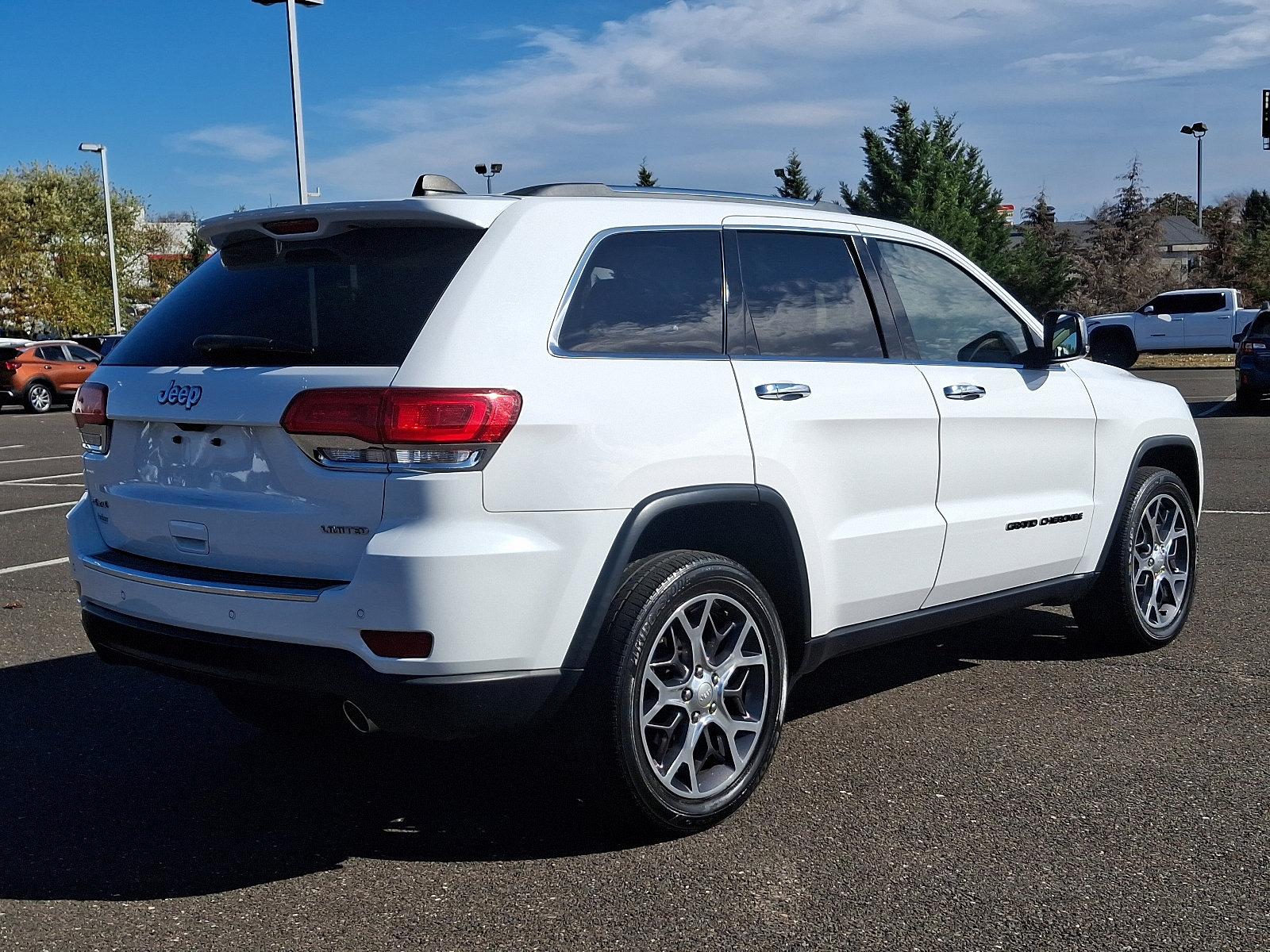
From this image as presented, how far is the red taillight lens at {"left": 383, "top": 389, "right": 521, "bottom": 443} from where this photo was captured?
134 inches

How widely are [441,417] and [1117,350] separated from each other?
5.06 meters

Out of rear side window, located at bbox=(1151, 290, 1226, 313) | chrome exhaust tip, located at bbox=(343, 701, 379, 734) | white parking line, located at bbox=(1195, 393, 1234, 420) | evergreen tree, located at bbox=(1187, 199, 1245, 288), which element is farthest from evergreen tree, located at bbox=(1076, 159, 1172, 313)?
chrome exhaust tip, located at bbox=(343, 701, 379, 734)

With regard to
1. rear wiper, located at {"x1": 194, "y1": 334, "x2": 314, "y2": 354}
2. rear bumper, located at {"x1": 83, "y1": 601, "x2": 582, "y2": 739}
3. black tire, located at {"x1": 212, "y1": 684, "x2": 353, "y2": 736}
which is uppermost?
rear wiper, located at {"x1": 194, "y1": 334, "x2": 314, "y2": 354}

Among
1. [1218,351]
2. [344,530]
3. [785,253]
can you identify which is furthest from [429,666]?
[1218,351]

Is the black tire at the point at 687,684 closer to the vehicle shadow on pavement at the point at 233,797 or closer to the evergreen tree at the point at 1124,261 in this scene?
the vehicle shadow on pavement at the point at 233,797

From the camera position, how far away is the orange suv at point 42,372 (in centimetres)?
3044

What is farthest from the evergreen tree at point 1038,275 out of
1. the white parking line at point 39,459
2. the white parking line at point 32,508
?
the white parking line at point 32,508

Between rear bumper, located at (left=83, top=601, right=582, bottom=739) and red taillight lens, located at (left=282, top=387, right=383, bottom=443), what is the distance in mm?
555

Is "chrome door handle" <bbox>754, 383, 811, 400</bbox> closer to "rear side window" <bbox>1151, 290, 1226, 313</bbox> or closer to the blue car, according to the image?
the blue car

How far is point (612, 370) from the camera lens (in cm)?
378

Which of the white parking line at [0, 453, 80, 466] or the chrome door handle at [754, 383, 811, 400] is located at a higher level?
the chrome door handle at [754, 383, 811, 400]

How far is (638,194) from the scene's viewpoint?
4242 millimetres

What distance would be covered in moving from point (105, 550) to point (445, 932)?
1696 millimetres

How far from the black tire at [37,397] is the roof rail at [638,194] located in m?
29.5
